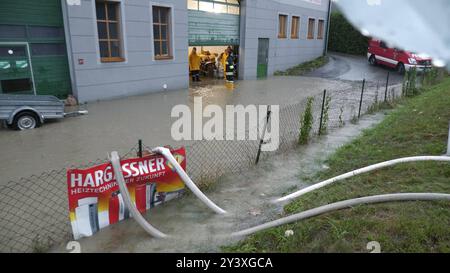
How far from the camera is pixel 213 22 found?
16.9 meters

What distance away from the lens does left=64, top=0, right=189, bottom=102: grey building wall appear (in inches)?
439

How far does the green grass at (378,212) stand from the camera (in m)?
3.22

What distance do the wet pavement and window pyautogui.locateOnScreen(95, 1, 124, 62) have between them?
11.9 meters

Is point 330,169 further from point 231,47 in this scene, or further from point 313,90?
point 231,47

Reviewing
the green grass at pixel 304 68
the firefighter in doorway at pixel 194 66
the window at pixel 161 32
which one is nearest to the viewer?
the window at pixel 161 32

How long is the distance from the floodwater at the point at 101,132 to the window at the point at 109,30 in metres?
1.74

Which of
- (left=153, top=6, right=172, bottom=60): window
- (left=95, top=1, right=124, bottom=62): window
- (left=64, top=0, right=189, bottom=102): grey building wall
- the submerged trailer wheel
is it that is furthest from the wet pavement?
the submerged trailer wheel

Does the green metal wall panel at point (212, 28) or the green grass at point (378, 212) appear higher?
the green metal wall panel at point (212, 28)


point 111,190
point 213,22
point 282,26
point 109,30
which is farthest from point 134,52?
point 282,26

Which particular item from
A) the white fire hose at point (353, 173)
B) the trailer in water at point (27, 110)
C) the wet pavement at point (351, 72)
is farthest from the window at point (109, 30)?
the wet pavement at point (351, 72)

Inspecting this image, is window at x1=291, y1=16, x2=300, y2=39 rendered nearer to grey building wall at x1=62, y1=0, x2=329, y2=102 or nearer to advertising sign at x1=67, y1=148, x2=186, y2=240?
grey building wall at x1=62, y1=0, x2=329, y2=102

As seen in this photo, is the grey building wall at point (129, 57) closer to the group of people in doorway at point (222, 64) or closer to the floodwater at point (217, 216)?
the group of people in doorway at point (222, 64)

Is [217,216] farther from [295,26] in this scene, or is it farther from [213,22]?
[295,26]
